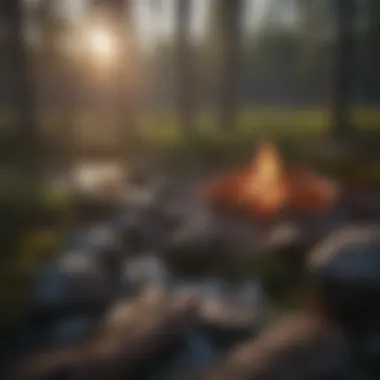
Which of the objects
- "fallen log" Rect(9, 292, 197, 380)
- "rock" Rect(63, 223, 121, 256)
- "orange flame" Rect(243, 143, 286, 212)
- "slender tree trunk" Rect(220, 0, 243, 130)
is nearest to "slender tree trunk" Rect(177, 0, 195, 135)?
"slender tree trunk" Rect(220, 0, 243, 130)

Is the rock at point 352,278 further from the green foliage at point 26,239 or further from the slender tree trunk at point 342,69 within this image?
the green foliage at point 26,239

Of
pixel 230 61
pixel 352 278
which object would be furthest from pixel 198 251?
pixel 230 61

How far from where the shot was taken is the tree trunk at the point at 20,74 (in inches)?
65.0

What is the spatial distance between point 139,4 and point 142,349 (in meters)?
0.80

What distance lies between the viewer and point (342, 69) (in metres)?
1.61

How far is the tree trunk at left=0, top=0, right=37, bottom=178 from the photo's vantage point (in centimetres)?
165

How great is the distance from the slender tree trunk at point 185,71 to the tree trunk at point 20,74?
36 cm

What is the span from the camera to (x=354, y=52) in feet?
5.27

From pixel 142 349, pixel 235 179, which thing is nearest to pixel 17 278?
pixel 142 349

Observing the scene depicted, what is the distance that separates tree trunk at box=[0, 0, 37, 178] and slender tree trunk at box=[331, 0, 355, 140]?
2.38 ft

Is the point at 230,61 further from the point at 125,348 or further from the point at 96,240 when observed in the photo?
the point at 125,348

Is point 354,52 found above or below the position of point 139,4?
below

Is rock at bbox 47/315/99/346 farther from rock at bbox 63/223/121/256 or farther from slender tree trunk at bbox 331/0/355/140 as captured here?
slender tree trunk at bbox 331/0/355/140

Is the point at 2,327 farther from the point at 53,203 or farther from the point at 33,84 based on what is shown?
the point at 33,84
